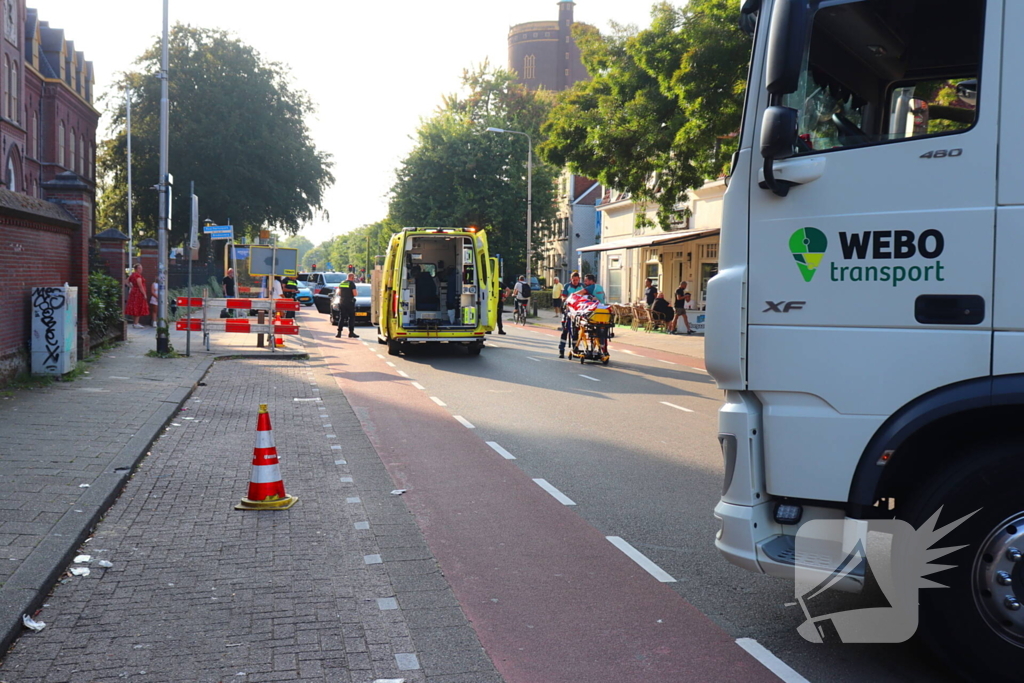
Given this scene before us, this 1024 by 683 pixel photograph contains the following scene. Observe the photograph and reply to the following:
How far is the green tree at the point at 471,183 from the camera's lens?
174 ft

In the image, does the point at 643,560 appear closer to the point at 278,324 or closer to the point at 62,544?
the point at 62,544

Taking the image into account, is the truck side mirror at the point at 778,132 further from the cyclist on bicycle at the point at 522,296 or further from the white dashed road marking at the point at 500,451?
the cyclist on bicycle at the point at 522,296

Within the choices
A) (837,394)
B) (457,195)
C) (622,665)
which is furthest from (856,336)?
(457,195)

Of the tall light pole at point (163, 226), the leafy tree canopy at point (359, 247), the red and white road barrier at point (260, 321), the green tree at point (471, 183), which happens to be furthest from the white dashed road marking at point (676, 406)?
the leafy tree canopy at point (359, 247)

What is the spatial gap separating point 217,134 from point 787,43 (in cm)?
5416

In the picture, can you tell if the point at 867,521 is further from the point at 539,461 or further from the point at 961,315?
the point at 539,461

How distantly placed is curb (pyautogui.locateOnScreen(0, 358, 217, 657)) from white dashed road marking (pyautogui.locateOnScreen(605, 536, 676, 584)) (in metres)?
3.35

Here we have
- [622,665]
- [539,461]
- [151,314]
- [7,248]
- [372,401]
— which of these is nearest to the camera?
[622,665]

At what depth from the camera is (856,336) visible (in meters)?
4.09

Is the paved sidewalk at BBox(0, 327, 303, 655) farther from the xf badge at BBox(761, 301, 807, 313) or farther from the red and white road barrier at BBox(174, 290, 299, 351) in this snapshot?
the red and white road barrier at BBox(174, 290, 299, 351)

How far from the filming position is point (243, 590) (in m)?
5.21

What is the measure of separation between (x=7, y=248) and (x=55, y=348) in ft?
5.33

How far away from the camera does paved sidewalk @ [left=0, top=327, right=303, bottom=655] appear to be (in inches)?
207

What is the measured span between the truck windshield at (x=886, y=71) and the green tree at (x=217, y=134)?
53493mm
